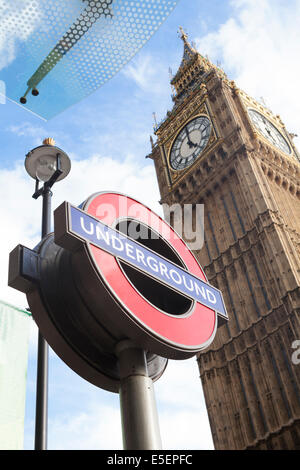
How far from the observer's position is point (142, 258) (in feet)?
13.7

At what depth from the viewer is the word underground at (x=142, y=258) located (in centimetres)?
377

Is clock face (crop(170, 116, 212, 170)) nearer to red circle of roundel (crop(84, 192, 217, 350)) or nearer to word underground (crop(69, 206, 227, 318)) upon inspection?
red circle of roundel (crop(84, 192, 217, 350))

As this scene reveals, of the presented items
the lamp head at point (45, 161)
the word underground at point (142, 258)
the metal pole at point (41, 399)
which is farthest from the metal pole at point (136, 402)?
the lamp head at point (45, 161)

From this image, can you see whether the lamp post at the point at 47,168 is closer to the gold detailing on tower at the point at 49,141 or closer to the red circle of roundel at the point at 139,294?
the gold detailing on tower at the point at 49,141

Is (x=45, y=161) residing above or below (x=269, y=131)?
below

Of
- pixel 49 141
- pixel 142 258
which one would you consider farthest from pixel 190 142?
pixel 142 258

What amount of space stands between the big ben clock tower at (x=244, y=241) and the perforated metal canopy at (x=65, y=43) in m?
21.6

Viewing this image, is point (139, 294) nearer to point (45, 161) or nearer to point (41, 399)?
point (41, 399)

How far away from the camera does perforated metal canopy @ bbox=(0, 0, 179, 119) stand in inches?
117

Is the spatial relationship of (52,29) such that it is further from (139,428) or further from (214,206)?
(214,206)

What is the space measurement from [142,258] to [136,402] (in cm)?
123

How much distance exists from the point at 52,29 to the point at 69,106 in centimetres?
57

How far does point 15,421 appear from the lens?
556 centimetres

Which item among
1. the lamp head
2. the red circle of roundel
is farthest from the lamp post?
the red circle of roundel
